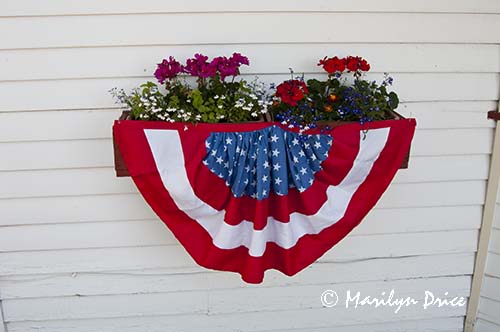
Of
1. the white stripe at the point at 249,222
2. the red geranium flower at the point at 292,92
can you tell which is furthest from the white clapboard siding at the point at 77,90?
the white stripe at the point at 249,222

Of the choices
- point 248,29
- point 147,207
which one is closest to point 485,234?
point 248,29

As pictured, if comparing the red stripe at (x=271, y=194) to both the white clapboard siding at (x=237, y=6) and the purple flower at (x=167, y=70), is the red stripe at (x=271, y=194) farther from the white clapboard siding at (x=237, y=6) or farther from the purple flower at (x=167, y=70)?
the white clapboard siding at (x=237, y=6)

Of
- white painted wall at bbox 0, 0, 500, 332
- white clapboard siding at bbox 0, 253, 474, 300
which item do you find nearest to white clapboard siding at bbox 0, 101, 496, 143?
white painted wall at bbox 0, 0, 500, 332

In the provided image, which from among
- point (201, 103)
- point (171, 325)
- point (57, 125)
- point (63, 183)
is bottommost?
point (171, 325)

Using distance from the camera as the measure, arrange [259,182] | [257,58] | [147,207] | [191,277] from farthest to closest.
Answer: [191,277], [147,207], [257,58], [259,182]

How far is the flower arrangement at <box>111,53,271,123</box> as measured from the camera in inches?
77.0

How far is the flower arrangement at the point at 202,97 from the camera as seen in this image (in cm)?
196

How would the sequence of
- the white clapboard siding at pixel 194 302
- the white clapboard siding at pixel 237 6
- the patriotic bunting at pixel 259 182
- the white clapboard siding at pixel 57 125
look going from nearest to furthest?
the patriotic bunting at pixel 259 182 < the white clapboard siding at pixel 237 6 < the white clapboard siding at pixel 57 125 < the white clapboard siding at pixel 194 302

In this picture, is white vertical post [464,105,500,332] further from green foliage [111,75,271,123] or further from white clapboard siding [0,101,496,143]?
white clapboard siding [0,101,496,143]

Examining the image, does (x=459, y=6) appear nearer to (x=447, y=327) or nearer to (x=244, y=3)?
(x=244, y=3)

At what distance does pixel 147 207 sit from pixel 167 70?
0.63m

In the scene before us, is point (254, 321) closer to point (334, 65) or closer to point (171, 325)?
point (171, 325)

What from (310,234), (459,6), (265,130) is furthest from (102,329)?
(459,6)

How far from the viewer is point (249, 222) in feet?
6.77
